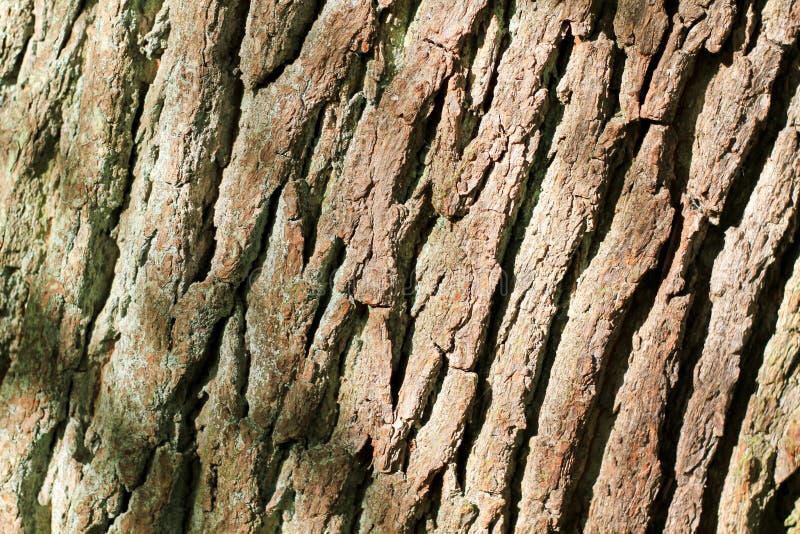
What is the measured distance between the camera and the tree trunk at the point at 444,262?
4.55 feet

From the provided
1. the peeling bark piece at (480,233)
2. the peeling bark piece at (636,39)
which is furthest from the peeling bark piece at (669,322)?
the peeling bark piece at (480,233)

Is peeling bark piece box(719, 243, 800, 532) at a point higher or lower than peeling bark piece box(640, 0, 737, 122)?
lower

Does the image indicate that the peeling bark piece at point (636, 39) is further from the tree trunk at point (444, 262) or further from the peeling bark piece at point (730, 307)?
the peeling bark piece at point (730, 307)

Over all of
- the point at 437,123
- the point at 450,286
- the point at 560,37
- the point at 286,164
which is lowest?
the point at 450,286

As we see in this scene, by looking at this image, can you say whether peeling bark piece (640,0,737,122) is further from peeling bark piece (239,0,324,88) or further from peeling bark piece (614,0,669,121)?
peeling bark piece (239,0,324,88)

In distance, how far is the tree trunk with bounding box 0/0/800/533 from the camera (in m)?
1.39

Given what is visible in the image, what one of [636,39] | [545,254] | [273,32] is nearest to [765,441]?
[545,254]

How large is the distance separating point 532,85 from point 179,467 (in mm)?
971

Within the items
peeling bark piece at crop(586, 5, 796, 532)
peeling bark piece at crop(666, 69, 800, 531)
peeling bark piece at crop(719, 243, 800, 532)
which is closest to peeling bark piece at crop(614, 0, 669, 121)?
peeling bark piece at crop(586, 5, 796, 532)

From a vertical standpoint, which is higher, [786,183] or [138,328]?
[786,183]

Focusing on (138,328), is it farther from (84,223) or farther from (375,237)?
(375,237)

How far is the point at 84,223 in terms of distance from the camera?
5.05 ft

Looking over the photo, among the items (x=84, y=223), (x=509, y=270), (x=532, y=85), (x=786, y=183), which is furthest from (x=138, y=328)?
(x=786, y=183)

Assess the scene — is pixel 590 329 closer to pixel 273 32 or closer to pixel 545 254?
pixel 545 254
